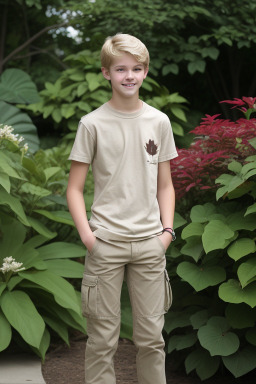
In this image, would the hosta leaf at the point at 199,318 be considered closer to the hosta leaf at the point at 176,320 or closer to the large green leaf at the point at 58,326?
the hosta leaf at the point at 176,320

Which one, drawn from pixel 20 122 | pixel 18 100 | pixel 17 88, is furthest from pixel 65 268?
pixel 17 88

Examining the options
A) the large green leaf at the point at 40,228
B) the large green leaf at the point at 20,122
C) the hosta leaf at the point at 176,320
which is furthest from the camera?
the large green leaf at the point at 20,122

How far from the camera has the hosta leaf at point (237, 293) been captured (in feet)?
10.5

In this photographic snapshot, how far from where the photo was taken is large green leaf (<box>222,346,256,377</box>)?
3350 mm

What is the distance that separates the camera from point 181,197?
3902 millimetres

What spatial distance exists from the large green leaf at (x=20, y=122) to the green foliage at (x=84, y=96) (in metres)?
0.16

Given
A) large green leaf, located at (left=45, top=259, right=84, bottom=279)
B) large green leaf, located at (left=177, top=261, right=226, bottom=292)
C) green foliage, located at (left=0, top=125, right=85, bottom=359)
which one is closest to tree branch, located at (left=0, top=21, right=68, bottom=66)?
green foliage, located at (left=0, top=125, right=85, bottom=359)

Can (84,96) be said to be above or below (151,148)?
below

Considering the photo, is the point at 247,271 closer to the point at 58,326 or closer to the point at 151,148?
the point at 151,148

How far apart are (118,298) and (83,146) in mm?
621

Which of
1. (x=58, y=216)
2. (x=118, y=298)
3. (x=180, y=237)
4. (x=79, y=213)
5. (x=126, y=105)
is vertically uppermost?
(x=126, y=105)

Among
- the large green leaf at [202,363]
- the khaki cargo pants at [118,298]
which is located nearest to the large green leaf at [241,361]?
A: the large green leaf at [202,363]

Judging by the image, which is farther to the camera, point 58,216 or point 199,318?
point 58,216

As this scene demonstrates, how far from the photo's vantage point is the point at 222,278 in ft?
11.1
